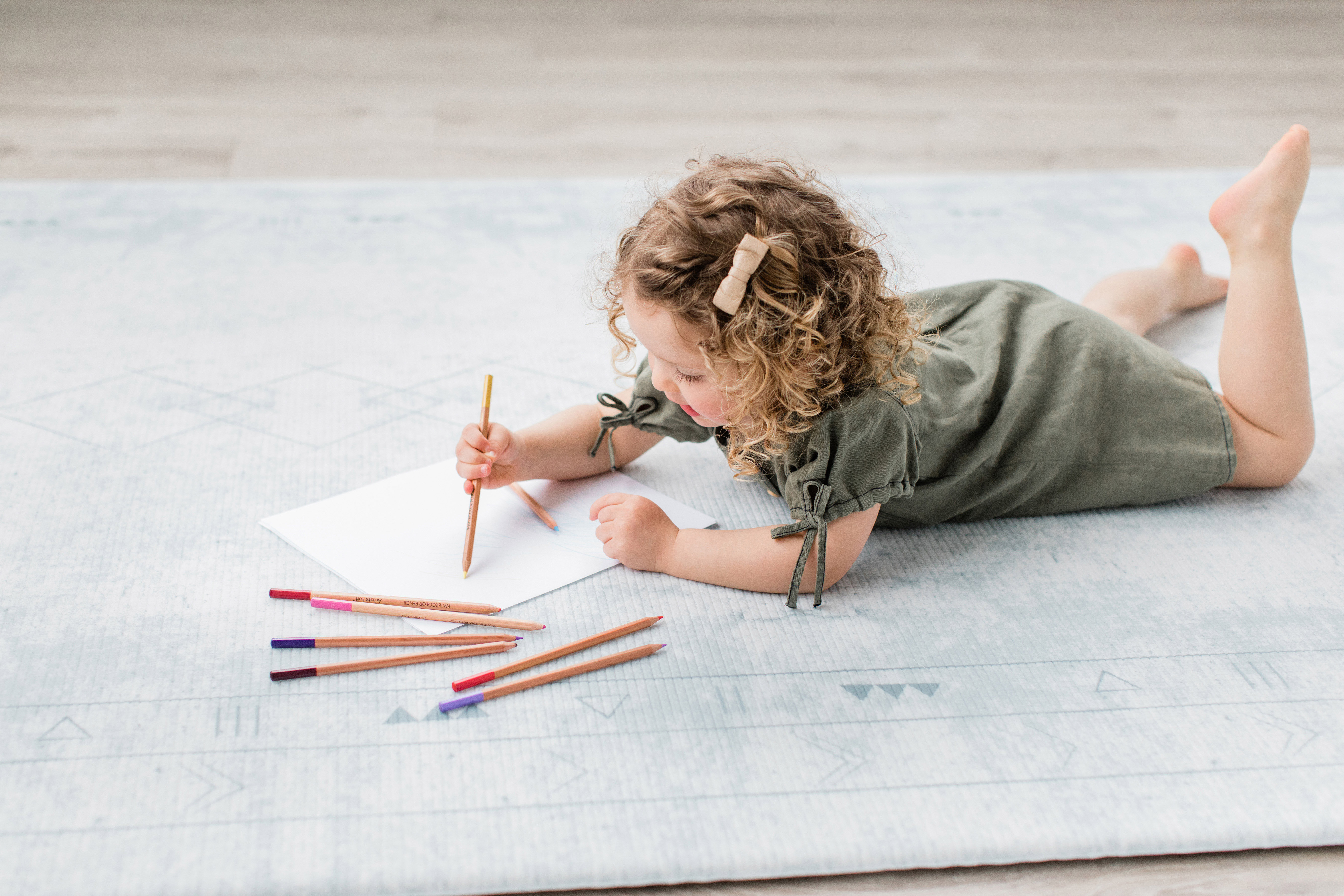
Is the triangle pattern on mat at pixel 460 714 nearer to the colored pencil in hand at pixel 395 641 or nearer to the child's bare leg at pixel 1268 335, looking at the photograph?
the colored pencil in hand at pixel 395 641

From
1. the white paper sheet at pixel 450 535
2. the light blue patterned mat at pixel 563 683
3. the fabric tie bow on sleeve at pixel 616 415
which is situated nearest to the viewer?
the light blue patterned mat at pixel 563 683

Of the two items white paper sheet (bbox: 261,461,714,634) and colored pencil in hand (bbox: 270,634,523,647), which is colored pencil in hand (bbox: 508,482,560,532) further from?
colored pencil in hand (bbox: 270,634,523,647)

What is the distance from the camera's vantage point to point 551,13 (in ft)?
9.38

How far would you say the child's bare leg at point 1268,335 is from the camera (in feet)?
3.30

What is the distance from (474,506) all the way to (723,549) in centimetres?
20

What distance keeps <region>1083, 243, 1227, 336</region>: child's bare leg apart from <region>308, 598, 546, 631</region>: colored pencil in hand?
2.49 feet

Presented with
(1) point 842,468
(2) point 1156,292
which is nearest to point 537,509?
(1) point 842,468

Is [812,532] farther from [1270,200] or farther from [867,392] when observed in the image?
[1270,200]

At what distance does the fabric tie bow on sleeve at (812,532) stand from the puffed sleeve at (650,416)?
0.13m

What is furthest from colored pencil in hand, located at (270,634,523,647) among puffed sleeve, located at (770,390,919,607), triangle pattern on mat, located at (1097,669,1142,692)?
triangle pattern on mat, located at (1097,669,1142,692)

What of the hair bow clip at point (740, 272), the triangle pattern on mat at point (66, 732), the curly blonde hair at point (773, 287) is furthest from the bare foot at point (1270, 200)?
the triangle pattern on mat at point (66, 732)

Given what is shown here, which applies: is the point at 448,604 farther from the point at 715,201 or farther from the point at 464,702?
the point at 715,201

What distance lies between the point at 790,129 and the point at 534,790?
1800 millimetres

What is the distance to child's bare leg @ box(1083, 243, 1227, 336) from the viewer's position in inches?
49.6
